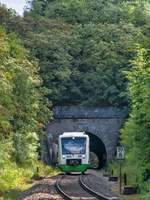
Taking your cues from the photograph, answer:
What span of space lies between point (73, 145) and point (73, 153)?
0.82 metres

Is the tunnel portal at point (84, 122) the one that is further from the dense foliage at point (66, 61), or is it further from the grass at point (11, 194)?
the grass at point (11, 194)

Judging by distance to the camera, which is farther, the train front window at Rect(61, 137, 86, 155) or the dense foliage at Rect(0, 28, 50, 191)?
the train front window at Rect(61, 137, 86, 155)

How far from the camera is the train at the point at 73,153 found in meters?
43.7

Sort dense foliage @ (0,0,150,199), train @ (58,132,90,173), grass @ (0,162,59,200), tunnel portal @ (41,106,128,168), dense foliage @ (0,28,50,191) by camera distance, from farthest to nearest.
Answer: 1. tunnel portal @ (41,106,128,168)
2. train @ (58,132,90,173)
3. dense foliage @ (0,0,150,199)
4. dense foliage @ (0,28,50,191)
5. grass @ (0,162,59,200)

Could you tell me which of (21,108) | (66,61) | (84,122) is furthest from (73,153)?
(66,61)

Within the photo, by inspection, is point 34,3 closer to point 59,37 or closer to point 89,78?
point 59,37

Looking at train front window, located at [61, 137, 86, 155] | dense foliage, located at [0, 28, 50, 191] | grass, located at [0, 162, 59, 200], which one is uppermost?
dense foliage, located at [0, 28, 50, 191]

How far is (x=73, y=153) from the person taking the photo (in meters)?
44.0

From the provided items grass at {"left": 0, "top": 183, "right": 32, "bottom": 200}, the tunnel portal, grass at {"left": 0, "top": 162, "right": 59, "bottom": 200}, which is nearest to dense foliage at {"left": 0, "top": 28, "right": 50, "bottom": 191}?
grass at {"left": 0, "top": 162, "right": 59, "bottom": 200}

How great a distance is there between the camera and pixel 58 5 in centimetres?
7900

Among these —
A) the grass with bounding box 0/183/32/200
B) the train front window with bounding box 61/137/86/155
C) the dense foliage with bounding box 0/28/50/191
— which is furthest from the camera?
the train front window with bounding box 61/137/86/155

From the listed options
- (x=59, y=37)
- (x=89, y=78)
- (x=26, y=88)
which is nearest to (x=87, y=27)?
(x=59, y=37)

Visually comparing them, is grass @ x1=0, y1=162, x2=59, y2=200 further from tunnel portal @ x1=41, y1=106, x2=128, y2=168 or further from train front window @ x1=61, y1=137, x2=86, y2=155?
tunnel portal @ x1=41, y1=106, x2=128, y2=168

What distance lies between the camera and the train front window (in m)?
44.4
